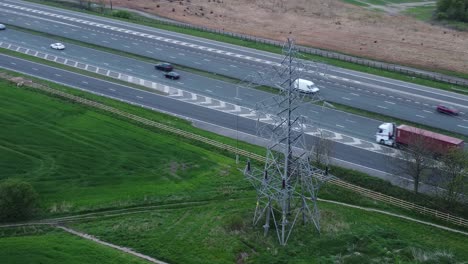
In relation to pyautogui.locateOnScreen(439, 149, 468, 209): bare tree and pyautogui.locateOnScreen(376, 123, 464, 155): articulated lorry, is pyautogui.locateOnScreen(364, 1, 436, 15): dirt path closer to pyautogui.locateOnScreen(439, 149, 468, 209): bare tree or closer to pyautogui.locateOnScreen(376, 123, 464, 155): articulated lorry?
pyautogui.locateOnScreen(376, 123, 464, 155): articulated lorry

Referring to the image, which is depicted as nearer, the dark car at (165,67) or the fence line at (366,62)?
the fence line at (366,62)

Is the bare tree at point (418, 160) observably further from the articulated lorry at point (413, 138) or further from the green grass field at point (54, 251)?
the green grass field at point (54, 251)

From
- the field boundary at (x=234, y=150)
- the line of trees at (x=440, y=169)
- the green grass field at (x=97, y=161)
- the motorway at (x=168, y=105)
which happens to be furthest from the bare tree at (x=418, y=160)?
the green grass field at (x=97, y=161)

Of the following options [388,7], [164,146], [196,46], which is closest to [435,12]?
[388,7]

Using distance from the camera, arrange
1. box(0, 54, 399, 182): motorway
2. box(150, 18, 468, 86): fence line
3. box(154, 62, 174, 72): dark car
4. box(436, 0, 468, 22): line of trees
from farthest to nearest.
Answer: box(436, 0, 468, 22): line of trees < box(154, 62, 174, 72): dark car < box(150, 18, 468, 86): fence line < box(0, 54, 399, 182): motorway

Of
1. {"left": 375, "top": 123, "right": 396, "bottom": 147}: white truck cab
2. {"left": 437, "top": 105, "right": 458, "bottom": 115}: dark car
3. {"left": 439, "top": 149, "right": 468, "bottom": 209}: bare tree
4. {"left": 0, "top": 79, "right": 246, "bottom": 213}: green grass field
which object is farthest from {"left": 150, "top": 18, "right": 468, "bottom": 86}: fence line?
{"left": 0, "top": 79, "right": 246, "bottom": 213}: green grass field

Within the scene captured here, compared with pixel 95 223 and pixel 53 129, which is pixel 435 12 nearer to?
pixel 53 129
